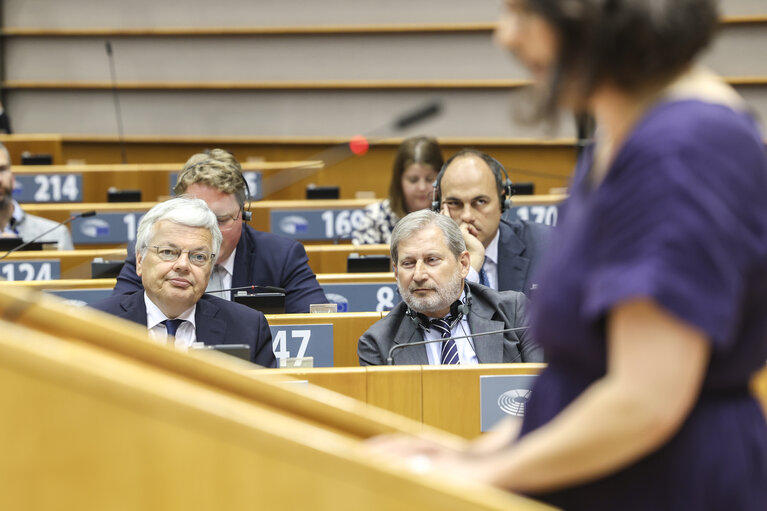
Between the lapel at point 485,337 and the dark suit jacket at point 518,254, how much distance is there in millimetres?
771

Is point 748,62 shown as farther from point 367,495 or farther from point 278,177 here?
point 367,495

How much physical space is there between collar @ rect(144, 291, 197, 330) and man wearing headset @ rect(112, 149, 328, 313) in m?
0.76

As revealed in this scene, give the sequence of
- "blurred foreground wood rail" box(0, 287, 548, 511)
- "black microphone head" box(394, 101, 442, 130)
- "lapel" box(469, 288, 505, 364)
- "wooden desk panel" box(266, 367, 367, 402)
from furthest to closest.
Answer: "lapel" box(469, 288, 505, 364) → "wooden desk panel" box(266, 367, 367, 402) → "black microphone head" box(394, 101, 442, 130) → "blurred foreground wood rail" box(0, 287, 548, 511)

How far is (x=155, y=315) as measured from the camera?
297 cm

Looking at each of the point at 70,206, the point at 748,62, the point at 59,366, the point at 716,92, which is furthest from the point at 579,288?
the point at 748,62

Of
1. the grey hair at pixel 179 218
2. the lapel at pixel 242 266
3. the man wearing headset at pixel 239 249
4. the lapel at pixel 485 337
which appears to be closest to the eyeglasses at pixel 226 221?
the man wearing headset at pixel 239 249

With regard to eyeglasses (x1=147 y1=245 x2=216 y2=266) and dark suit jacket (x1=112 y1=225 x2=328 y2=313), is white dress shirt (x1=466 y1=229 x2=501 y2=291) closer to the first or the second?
dark suit jacket (x1=112 y1=225 x2=328 y2=313)

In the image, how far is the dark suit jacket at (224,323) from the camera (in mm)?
2938

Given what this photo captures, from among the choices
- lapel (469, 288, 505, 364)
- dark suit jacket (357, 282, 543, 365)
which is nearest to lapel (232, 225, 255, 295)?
dark suit jacket (357, 282, 543, 365)

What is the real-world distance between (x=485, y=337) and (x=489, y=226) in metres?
1.00

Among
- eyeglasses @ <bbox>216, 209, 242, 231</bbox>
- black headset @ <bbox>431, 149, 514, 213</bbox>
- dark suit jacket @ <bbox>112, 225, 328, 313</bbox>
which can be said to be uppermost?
black headset @ <bbox>431, 149, 514, 213</bbox>

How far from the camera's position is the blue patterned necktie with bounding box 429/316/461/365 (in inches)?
119

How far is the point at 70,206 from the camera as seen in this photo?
5.66m

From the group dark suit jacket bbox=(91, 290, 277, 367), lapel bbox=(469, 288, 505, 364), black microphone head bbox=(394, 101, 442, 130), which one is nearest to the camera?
black microphone head bbox=(394, 101, 442, 130)
